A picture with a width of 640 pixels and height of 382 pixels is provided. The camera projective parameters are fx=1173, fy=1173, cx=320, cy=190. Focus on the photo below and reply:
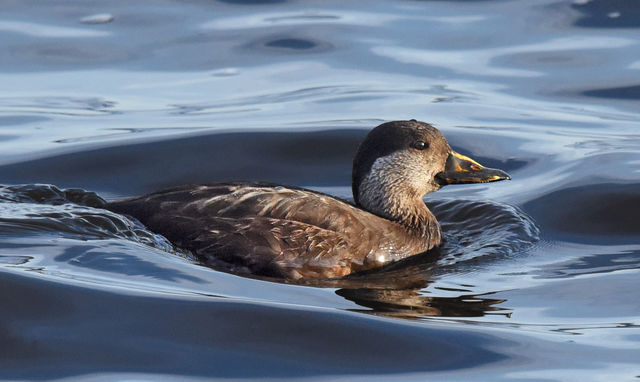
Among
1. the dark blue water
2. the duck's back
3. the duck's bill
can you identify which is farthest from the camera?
the duck's bill

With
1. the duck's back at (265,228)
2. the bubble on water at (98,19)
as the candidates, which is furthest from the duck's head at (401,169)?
the bubble on water at (98,19)

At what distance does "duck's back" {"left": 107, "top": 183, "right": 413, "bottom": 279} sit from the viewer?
745 cm

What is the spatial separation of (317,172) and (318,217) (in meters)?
2.69

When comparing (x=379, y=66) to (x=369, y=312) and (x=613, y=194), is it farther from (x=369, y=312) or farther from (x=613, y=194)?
(x=369, y=312)

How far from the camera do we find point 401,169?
330 inches

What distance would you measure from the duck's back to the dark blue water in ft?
0.64

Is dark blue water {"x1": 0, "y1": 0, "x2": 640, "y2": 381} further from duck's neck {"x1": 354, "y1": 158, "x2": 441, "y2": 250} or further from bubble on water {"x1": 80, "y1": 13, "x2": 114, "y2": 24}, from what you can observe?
duck's neck {"x1": 354, "y1": 158, "x2": 441, "y2": 250}

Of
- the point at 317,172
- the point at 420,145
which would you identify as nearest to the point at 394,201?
the point at 420,145

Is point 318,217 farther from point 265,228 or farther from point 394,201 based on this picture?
point 394,201

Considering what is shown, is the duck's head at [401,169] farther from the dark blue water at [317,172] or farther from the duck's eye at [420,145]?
the dark blue water at [317,172]

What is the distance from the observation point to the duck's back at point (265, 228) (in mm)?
7453

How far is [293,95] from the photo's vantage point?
12.7 metres

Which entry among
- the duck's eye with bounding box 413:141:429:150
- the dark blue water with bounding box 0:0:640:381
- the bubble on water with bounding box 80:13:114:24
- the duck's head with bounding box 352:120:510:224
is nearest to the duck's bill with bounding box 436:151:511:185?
the duck's head with bounding box 352:120:510:224

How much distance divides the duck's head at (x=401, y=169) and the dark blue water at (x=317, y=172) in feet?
1.63
